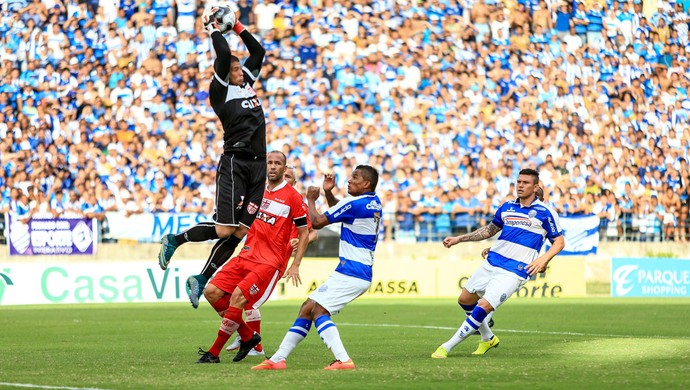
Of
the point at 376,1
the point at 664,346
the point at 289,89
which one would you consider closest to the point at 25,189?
the point at 289,89

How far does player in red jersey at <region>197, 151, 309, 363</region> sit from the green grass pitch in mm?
651

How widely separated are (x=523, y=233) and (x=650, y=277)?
18.8m

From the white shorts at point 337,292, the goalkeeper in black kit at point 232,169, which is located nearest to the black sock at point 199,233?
the goalkeeper in black kit at point 232,169

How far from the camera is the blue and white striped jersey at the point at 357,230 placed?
10.4 m

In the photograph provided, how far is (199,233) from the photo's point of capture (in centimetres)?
1097

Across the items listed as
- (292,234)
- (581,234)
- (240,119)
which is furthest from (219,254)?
(581,234)

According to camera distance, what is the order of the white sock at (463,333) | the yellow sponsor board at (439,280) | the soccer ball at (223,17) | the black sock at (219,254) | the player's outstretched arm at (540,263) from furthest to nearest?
1. the yellow sponsor board at (439,280)
2. the white sock at (463,333)
3. the player's outstretched arm at (540,263)
4. the black sock at (219,254)
5. the soccer ball at (223,17)

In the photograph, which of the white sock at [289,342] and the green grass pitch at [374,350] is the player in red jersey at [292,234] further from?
the white sock at [289,342]

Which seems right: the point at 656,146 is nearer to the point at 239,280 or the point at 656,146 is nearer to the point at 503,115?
the point at 503,115

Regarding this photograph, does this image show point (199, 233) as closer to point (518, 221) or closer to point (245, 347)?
point (245, 347)

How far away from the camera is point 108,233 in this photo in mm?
26453

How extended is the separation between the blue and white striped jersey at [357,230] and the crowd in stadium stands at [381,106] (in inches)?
677

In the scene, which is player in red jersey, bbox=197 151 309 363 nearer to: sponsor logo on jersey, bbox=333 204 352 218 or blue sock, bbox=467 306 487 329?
sponsor logo on jersey, bbox=333 204 352 218

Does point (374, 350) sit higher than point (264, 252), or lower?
lower
